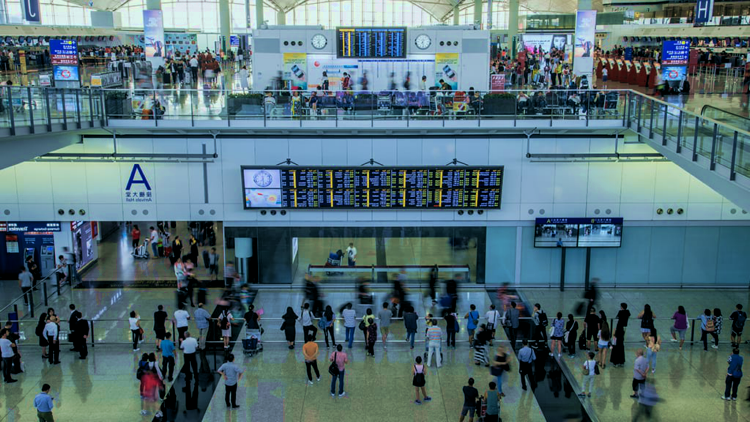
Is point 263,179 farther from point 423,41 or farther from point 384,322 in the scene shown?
point 423,41

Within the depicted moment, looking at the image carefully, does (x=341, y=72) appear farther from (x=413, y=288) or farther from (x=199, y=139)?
(x=413, y=288)

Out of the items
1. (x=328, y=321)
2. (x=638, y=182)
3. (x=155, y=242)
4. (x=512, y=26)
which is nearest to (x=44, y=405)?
(x=328, y=321)

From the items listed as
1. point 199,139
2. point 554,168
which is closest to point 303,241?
point 199,139

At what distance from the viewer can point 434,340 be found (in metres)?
13.5

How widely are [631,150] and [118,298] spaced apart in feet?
48.6

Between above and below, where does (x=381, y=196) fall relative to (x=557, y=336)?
above

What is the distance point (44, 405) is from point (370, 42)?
14.5 metres

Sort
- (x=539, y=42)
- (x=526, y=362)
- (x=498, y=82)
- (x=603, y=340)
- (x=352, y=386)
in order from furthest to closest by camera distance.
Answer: (x=539, y=42)
(x=498, y=82)
(x=603, y=340)
(x=352, y=386)
(x=526, y=362)

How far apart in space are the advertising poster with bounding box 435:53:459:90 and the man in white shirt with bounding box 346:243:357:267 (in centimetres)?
673

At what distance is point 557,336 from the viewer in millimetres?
13953

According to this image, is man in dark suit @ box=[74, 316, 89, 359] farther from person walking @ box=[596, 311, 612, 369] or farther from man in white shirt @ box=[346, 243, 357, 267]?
person walking @ box=[596, 311, 612, 369]

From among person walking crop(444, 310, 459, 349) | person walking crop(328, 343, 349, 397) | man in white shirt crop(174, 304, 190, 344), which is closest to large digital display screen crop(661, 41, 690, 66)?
person walking crop(444, 310, 459, 349)

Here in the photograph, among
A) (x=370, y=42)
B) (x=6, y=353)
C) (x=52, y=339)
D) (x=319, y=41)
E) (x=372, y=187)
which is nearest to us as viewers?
(x=6, y=353)

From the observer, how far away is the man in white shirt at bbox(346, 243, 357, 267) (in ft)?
63.2
